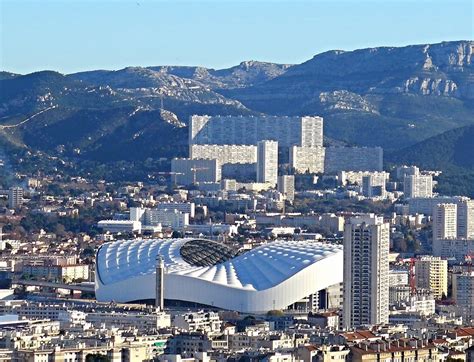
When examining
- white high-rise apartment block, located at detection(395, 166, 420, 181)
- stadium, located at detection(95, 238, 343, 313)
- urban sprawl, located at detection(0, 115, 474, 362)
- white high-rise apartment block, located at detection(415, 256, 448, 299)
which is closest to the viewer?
urban sprawl, located at detection(0, 115, 474, 362)

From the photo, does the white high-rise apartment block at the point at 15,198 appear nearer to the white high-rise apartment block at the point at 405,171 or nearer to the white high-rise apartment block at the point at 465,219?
the white high-rise apartment block at the point at 465,219

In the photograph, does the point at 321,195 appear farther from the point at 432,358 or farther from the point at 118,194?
the point at 432,358

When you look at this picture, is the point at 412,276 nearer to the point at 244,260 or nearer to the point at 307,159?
the point at 244,260

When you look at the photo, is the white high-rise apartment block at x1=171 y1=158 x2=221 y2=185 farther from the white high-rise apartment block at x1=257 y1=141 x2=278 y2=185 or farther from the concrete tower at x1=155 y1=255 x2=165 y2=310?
the concrete tower at x1=155 y1=255 x2=165 y2=310

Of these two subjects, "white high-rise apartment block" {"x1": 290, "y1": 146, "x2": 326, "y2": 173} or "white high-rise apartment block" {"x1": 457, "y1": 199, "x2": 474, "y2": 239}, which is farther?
"white high-rise apartment block" {"x1": 290, "y1": 146, "x2": 326, "y2": 173}

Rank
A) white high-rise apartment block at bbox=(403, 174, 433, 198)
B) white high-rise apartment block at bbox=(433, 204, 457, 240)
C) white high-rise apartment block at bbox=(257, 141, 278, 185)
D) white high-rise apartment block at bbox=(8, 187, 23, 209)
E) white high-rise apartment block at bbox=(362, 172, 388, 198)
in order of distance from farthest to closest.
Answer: white high-rise apartment block at bbox=(257, 141, 278, 185) < white high-rise apartment block at bbox=(362, 172, 388, 198) < white high-rise apartment block at bbox=(403, 174, 433, 198) < white high-rise apartment block at bbox=(8, 187, 23, 209) < white high-rise apartment block at bbox=(433, 204, 457, 240)

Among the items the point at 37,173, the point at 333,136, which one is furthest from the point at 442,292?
the point at 333,136

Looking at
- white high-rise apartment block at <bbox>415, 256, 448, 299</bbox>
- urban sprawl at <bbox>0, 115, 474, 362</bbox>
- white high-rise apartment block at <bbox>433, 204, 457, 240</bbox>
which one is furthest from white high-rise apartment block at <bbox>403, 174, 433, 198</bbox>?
white high-rise apartment block at <bbox>415, 256, 448, 299</bbox>

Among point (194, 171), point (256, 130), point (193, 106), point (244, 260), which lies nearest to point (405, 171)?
point (194, 171)

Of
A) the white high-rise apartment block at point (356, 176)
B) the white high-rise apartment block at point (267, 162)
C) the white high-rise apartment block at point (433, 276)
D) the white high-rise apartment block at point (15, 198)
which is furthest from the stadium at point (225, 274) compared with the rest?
the white high-rise apartment block at point (356, 176)
